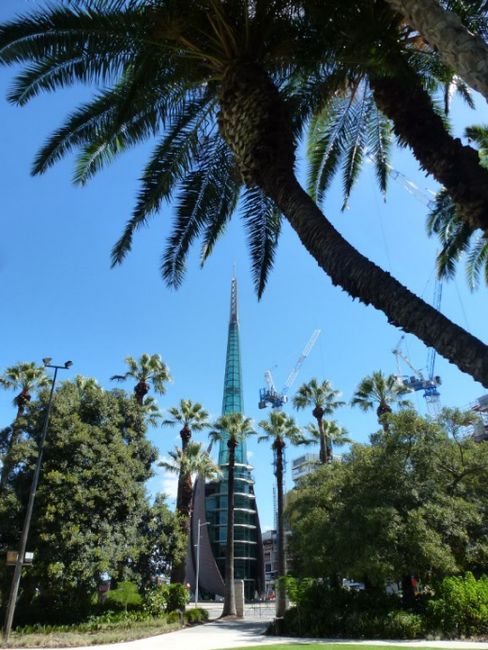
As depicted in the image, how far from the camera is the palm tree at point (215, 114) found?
5801 millimetres

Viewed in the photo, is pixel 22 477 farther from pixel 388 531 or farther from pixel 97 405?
pixel 388 531

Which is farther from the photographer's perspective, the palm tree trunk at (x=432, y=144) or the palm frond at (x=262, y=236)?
the palm frond at (x=262, y=236)

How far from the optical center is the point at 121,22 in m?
7.81

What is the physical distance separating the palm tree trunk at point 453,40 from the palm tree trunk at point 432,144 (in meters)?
2.26

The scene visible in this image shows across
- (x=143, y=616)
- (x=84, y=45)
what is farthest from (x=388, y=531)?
(x=84, y=45)

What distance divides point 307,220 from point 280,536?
1113 inches

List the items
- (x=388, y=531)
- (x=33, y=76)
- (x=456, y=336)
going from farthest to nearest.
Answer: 1. (x=388, y=531)
2. (x=33, y=76)
3. (x=456, y=336)

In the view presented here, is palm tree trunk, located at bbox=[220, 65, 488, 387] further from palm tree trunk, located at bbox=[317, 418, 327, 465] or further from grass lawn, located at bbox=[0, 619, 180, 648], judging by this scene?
palm tree trunk, located at bbox=[317, 418, 327, 465]

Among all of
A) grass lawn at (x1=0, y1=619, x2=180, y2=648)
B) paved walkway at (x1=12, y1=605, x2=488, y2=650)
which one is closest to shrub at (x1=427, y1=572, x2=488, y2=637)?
paved walkway at (x1=12, y1=605, x2=488, y2=650)

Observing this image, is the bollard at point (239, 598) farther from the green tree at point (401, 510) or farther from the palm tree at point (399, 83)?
the palm tree at point (399, 83)

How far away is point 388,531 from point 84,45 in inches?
656

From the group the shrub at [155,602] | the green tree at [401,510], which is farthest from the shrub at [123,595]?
the green tree at [401,510]

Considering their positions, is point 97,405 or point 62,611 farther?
point 97,405

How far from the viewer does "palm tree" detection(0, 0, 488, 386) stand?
580 centimetres
